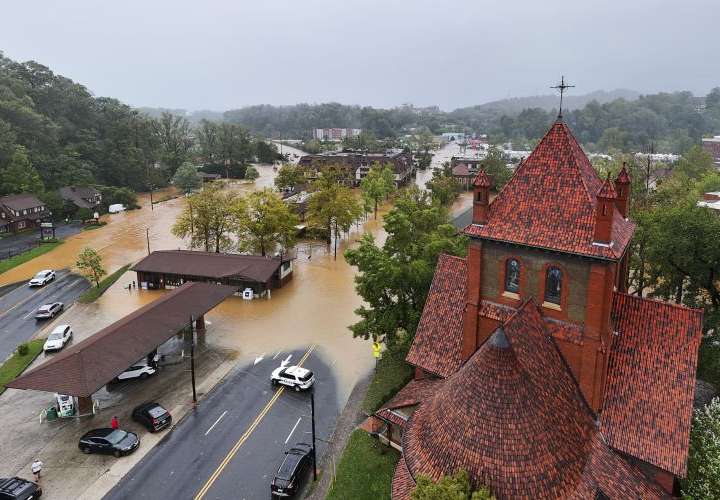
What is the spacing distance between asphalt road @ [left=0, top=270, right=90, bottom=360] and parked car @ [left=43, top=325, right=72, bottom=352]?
320 cm

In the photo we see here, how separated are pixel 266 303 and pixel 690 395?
37.8 meters

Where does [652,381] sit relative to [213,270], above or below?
above

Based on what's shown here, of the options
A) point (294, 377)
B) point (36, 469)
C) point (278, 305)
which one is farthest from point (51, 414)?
point (278, 305)

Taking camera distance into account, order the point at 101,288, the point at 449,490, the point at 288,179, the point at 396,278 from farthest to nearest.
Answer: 1. the point at 288,179
2. the point at 101,288
3. the point at 396,278
4. the point at 449,490

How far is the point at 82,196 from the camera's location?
298ft

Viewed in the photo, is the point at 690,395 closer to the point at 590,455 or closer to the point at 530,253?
the point at 590,455

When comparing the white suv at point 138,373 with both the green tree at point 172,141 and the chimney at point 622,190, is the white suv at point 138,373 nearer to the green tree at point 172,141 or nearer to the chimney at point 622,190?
the chimney at point 622,190

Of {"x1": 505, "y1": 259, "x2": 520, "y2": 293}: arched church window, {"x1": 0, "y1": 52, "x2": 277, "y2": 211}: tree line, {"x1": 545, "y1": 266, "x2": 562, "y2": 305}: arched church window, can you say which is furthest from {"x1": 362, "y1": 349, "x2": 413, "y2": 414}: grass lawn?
{"x1": 0, "y1": 52, "x2": 277, "y2": 211}: tree line

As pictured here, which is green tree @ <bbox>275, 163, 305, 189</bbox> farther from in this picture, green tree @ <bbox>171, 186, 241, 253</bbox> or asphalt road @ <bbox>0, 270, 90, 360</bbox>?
asphalt road @ <bbox>0, 270, 90, 360</bbox>

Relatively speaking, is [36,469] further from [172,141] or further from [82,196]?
[172,141]

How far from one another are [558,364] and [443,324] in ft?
22.8

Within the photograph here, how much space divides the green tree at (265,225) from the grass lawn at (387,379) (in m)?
25.4

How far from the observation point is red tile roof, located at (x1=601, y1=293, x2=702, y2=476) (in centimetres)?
1911

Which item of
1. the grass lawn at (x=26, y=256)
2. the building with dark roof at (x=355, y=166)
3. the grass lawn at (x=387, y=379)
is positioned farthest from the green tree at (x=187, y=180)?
the grass lawn at (x=387, y=379)
